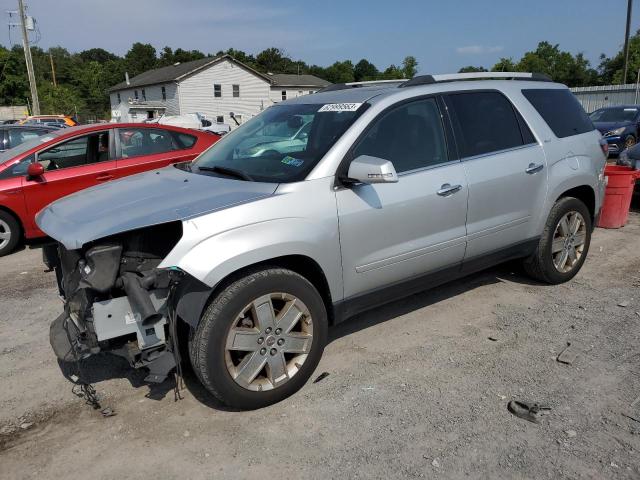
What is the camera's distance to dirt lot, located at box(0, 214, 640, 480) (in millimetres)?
2758

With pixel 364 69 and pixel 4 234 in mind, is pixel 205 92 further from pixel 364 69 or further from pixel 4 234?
pixel 364 69

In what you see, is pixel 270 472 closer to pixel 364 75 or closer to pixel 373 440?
pixel 373 440

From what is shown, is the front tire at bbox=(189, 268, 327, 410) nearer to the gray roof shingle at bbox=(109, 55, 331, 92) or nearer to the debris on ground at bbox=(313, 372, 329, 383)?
the debris on ground at bbox=(313, 372, 329, 383)

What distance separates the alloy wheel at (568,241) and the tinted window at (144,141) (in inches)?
205

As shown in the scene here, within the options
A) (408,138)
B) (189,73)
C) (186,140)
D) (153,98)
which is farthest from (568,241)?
(153,98)

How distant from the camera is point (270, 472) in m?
2.72

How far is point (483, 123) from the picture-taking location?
4266 millimetres

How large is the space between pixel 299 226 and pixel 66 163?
5231mm

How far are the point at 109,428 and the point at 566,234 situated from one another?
4148 mm

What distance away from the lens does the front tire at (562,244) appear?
479 centimetres

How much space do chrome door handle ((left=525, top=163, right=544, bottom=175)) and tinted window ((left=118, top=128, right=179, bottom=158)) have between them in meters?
5.01

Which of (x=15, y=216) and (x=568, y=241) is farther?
(x=15, y=216)

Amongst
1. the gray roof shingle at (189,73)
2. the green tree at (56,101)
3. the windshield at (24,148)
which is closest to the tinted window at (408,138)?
the windshield at (24,148)

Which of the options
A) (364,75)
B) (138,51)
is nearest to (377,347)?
(138,51)
